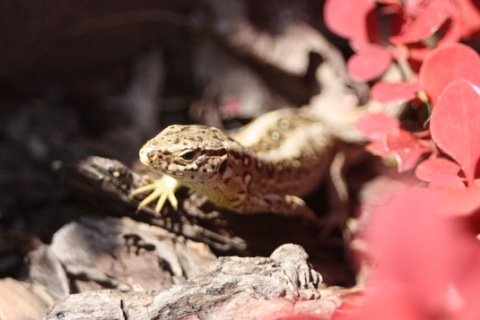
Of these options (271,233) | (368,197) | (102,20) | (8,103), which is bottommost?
(368,197)

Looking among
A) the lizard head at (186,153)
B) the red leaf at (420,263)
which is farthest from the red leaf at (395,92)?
the red leaf at (420,263)

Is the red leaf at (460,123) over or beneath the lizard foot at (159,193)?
over

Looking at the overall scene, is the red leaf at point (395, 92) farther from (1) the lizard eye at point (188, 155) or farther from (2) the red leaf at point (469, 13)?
(1) the lizard eye at point (188, 155)

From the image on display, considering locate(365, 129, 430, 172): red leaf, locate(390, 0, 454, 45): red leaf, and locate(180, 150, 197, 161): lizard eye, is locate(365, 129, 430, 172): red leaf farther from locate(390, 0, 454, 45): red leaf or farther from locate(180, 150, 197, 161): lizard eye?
locate(180, 150, 197, 161): lizard eye

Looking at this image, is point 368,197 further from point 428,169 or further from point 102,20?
point 102,20

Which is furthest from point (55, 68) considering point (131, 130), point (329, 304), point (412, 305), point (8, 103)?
point (412, 305)

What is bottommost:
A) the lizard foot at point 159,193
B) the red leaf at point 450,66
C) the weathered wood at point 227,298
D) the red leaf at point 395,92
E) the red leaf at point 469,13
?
the weathered wood at point 227,298
